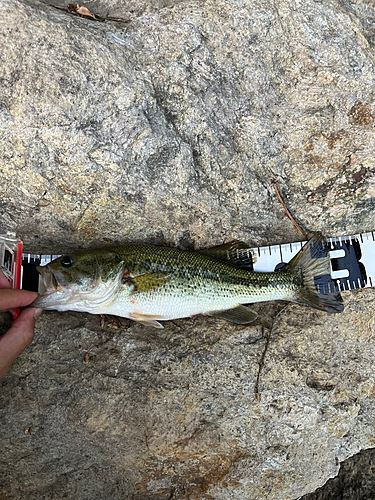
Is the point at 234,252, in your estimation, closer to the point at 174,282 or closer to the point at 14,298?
the point at 174,282

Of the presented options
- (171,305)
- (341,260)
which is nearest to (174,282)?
(171,305)

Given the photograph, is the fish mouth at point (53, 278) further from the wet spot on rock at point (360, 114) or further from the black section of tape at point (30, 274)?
the wet spot on rock at point (360, 114)

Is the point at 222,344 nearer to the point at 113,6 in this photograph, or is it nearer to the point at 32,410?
the point at 32,410

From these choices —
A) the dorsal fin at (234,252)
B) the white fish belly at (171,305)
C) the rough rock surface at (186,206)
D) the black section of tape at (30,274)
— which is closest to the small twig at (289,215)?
the rough rock surface at (186,206)

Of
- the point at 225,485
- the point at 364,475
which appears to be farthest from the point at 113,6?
the point at 364,475

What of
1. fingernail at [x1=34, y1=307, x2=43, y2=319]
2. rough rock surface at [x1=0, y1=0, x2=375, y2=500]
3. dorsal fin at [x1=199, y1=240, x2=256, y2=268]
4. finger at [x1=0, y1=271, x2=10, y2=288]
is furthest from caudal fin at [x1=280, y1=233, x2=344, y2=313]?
finger at [x1=0, y1=271, x2=10, y2=288]

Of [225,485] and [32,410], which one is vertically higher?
[32,410]
